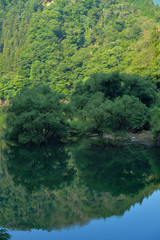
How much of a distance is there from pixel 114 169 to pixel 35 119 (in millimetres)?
13256

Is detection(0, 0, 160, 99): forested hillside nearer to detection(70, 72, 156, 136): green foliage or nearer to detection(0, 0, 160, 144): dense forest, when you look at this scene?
detection(0, 0, 160, 144): dense forest

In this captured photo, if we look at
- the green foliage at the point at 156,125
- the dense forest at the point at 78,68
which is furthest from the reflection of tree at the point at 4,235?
the dense forest at the point at 78,68

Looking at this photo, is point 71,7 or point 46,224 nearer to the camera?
point 46,224

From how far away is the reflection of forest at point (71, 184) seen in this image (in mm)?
20234

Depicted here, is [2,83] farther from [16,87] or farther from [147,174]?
[147,174]

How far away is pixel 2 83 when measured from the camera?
110000 millimetres

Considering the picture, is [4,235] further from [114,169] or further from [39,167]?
[39,167]

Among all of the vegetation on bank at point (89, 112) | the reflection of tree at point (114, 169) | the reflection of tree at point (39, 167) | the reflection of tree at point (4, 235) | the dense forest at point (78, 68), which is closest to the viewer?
the reflection of tree at point (4, 235)

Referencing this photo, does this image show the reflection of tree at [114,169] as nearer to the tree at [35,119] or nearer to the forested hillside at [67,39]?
the tree at [35,119]

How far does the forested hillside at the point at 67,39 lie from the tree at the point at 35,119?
47801mm

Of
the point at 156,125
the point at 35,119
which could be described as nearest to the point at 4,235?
the point at 156,125

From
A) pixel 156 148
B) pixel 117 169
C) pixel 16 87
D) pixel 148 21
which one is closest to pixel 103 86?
pixel 156 148

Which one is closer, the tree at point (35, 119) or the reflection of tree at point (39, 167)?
the reflection of tree at point (39, 167)

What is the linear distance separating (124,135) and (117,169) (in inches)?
411
